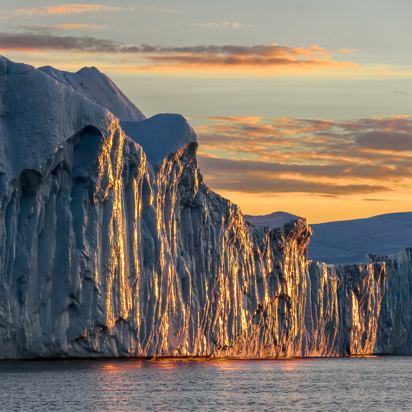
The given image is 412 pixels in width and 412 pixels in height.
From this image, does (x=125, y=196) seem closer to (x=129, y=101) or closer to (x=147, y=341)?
(x=147, y=341)

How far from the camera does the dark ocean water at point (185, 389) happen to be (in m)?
25.5

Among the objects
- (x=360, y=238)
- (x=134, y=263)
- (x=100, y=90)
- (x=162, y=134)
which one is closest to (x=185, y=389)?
(x=134, y=263)

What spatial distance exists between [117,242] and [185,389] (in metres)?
8.31

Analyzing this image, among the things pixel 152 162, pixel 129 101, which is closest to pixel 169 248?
pixel 152 162

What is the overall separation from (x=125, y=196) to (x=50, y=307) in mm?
7185

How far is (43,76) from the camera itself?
3316 cm

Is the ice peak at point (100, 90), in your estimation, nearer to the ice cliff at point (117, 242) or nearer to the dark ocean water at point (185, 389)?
the ice cliff at point (117, 242)

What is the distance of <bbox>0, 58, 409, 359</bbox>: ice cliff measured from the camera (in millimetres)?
32094

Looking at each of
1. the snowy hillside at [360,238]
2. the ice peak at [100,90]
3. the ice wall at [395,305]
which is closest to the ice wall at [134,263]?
the ice peak at [100,90]

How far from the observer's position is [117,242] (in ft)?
121

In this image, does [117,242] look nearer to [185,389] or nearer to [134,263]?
[134,263]

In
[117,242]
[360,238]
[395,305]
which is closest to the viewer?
[117,242]

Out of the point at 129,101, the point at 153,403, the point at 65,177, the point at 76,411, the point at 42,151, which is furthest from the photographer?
the point at 129,101

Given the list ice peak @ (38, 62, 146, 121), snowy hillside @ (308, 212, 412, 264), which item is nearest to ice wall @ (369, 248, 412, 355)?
snowy hillside @ (308, 212, 412, 264)
